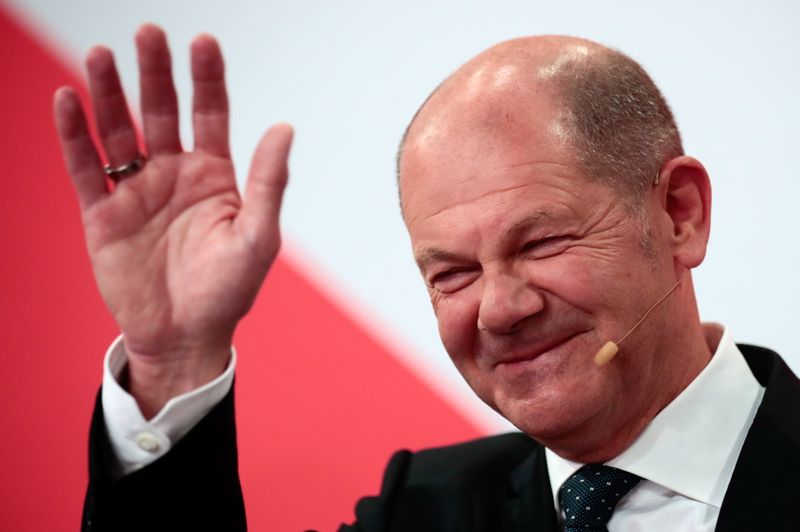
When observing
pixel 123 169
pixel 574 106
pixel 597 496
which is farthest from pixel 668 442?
pixel 123 169

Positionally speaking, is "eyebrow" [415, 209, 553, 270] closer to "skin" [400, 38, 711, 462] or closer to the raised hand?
"skin" [400, 38, 711, 462]

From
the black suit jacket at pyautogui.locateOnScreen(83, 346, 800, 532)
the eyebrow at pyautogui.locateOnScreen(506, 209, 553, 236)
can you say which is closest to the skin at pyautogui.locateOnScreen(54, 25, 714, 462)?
the eyebrow at pyautogui.locateOnScreen(506, 209, 553, 236)

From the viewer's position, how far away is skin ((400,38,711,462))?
1.71 m

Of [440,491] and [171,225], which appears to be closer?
[171,225]

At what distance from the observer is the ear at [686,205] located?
6.01 feet

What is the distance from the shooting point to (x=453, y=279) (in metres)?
1.80

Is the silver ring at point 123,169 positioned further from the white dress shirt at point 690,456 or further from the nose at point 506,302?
the white dress shirt at point 690,456

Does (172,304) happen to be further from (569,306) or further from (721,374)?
(721,374)

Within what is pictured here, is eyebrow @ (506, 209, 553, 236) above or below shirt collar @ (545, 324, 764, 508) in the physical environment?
above

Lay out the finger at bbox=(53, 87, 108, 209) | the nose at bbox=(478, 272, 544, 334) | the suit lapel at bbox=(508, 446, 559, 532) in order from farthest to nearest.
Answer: the suit lapel at bbox=(508, 446, 559, 532)
the finger at bbox=(53, 87, 108, 209)
the nose at bbox=(478, 272, 544, 334)

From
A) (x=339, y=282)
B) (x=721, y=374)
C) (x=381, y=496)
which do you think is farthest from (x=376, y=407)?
(x=721, y=374)

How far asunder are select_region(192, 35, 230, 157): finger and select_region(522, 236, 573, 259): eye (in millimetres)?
617

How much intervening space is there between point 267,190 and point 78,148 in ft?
1.17

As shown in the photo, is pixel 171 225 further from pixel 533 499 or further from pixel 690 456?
pixel 690 456
